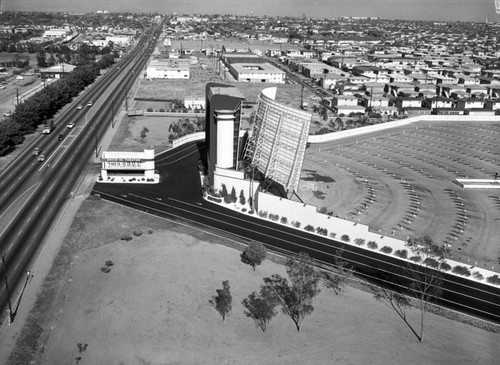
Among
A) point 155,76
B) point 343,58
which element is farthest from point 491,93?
point 155,76

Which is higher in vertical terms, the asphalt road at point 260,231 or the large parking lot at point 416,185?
the large parking lot at point 416,185

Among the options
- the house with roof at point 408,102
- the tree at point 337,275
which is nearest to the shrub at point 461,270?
the tree at point 337,275

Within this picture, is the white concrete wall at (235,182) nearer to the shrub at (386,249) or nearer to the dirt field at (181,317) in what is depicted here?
the dirt field at (181,317)

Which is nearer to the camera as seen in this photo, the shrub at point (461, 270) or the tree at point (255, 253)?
the tree at point (255, 253)

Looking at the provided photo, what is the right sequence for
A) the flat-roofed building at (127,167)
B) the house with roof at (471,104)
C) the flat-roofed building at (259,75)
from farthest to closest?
the flat-roofed building at (259,75) → the house with roof at (471,104) → the flat-roofed building at (127,167)

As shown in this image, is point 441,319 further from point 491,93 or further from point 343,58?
point 343,58

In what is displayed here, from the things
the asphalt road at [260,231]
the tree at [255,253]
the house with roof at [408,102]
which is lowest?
the asphalt road at [260,231]

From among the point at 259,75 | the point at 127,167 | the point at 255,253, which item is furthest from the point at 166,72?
the point at 255,253

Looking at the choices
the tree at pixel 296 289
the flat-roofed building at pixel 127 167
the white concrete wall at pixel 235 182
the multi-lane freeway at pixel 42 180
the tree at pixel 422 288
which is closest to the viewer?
the tree at pixel 296 289
